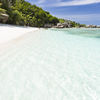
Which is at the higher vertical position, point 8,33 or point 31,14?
point 31,14

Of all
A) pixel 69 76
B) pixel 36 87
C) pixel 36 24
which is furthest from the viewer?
pixel 36 24

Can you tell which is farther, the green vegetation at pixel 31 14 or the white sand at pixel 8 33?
the green vegetation at pixel 31 14

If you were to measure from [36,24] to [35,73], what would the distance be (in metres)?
41.6

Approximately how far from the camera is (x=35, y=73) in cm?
294

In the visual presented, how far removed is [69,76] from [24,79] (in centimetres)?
124

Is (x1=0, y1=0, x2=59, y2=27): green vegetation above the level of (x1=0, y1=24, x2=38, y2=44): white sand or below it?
above

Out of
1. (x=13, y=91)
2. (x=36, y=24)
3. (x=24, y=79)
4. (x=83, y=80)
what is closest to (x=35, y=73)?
(x=24, y=79)

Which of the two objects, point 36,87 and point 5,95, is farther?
point 36,87

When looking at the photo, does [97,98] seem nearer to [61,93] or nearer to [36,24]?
[61,93]

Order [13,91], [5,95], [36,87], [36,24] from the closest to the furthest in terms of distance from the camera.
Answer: [5,95] → [13,91] → [36,87] → [36,24]

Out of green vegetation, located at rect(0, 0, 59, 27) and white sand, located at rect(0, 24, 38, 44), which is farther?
green vegetation, located at rect(0, 0, 59, 27)

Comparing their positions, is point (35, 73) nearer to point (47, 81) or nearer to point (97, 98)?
point (47, 81)

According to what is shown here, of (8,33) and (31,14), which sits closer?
(8,33)

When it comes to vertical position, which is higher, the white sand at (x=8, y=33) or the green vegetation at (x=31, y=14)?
the green vegetation at (x=31, y=14)
